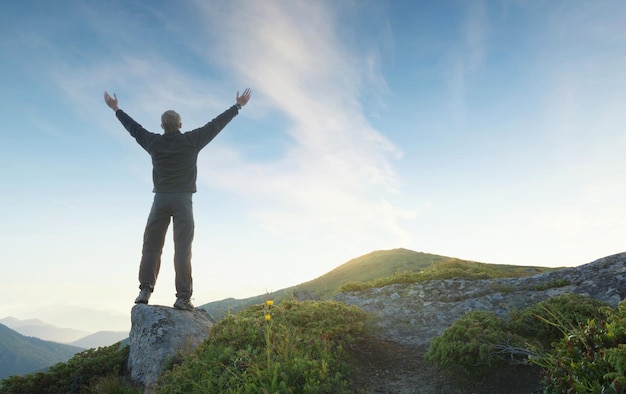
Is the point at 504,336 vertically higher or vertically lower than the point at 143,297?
lower

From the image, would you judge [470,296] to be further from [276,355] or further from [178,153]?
[178,153]

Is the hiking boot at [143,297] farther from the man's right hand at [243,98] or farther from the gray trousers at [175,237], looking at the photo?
the man's right hand at [243,98]

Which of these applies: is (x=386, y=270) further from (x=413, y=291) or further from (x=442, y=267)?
(x=413, y=291)

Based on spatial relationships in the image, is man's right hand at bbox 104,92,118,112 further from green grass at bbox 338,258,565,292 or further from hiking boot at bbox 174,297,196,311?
green grass at bbox 338,258,565,292

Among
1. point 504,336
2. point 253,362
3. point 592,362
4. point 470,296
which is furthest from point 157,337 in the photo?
point 470,296

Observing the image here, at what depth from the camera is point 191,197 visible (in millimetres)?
9961

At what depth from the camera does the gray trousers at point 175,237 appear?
31.7 ft

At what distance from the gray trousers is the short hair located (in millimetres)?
1784

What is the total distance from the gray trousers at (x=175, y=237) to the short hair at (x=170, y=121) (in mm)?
1784

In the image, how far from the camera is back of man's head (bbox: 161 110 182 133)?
9.95m

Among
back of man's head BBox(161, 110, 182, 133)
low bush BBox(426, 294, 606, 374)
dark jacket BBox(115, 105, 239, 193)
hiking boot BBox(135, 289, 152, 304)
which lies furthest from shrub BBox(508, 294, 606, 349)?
back of man's head BBox(161, 110, 182, 133)

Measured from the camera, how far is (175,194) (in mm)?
9711

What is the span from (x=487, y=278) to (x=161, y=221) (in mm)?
10634

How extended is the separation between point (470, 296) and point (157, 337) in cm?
854
